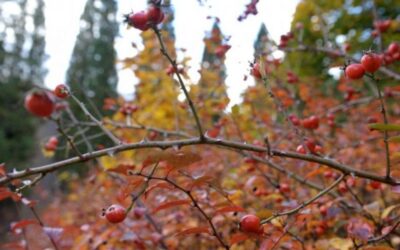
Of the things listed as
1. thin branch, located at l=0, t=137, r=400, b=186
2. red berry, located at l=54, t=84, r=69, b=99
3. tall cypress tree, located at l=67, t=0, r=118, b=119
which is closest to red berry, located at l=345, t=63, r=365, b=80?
thin branch, located at l=0, t=137, r=400, b=186

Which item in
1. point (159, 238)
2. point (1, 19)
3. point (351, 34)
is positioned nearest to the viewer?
point (159, 238)

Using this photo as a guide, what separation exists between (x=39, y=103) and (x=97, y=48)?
15884 mm

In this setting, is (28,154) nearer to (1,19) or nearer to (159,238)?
(1,19)

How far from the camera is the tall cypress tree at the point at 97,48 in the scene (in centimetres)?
1552

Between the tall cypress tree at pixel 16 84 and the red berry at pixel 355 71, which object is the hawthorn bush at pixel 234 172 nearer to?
the red berry at pixel 355 71

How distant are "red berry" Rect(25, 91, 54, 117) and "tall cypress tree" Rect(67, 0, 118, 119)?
47.3 ft

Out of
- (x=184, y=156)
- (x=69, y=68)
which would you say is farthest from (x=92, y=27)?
(x=184, y=156)

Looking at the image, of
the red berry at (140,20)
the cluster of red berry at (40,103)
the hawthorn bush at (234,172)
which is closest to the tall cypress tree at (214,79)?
the hawthorn bush at (234,172)

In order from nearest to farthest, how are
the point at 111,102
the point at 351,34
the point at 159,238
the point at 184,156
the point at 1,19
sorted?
the point at 184,156 < the point at 159,238 < the point at 111,102 < the point at 351,34 < the point at 1,19

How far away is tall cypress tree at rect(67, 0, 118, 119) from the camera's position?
15.5m

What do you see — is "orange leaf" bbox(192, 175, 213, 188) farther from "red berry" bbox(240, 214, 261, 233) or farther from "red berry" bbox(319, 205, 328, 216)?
"red berry" bbox(319, 205, 328, 216)

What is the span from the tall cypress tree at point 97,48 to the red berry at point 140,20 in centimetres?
1417

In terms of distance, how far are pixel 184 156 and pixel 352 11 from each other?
5.95 m

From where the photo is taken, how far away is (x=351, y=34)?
6.22 meters
